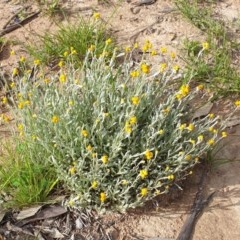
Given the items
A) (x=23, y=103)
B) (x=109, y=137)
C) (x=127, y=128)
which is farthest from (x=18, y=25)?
(x=127, y=128)

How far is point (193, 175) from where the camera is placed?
11.7 feet

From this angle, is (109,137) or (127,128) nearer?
(127,128)

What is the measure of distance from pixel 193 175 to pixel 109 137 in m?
0.80

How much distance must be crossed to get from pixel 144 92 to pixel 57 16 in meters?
1.63

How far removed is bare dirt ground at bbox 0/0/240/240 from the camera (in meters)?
3.28

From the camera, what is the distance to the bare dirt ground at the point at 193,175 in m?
3.28

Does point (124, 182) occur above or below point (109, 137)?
below

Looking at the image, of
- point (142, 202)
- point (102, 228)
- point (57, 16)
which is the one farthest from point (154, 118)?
point (57, 16)

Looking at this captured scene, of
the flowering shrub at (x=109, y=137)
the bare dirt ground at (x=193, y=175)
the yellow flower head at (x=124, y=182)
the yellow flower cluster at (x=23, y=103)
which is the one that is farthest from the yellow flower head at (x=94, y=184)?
the yellow flower cluster at (x=23, y=103)

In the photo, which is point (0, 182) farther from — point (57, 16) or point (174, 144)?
point (57, 16)

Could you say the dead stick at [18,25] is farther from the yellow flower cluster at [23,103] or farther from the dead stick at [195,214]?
the dead stick at [195,214]

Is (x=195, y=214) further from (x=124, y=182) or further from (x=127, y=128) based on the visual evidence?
(x=127, y=128)

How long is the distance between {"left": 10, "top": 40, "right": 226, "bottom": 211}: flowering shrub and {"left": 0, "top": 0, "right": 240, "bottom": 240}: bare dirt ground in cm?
18

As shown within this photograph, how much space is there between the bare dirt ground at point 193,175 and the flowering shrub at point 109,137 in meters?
0.18
